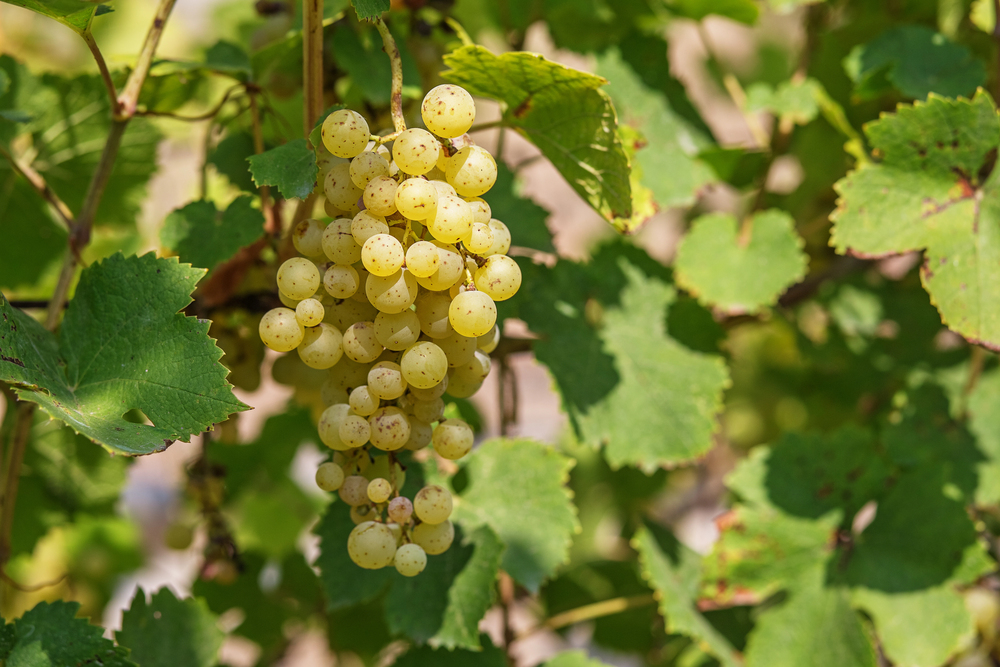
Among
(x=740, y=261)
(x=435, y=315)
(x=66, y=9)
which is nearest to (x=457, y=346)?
(x=435, y=315)

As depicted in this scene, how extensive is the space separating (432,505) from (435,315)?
0.41 ft

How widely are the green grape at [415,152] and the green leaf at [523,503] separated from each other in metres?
0.36

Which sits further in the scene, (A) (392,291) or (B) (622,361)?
(B) (622,361)

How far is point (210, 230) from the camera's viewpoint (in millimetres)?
664

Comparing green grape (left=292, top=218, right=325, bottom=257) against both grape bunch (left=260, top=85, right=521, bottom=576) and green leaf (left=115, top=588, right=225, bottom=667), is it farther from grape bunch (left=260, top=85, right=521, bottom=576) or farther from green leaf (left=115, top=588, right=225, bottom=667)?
green leaf (left=115, top=588, right=225, bottom=667)

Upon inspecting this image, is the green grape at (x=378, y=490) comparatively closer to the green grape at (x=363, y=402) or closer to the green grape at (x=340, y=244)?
the green grape at (x=363, y=402)

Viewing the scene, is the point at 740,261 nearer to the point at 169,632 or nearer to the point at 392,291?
the point at 392,291

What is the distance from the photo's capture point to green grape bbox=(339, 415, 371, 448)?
1.65ft

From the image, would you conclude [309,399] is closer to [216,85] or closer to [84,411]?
[84,411]

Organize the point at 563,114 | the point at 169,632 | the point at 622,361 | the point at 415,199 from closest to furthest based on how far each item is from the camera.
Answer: the point at 415,199 → the point at 563,114 → the point at 169,632 → the point at 622,361

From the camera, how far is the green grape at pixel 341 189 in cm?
51

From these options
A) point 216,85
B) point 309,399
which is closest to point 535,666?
point 309,399

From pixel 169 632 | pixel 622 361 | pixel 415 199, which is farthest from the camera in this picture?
pixel 622 361

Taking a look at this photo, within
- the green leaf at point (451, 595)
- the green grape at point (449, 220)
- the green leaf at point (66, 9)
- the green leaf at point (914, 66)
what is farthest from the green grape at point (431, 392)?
the green leaf at point (914, 66)
